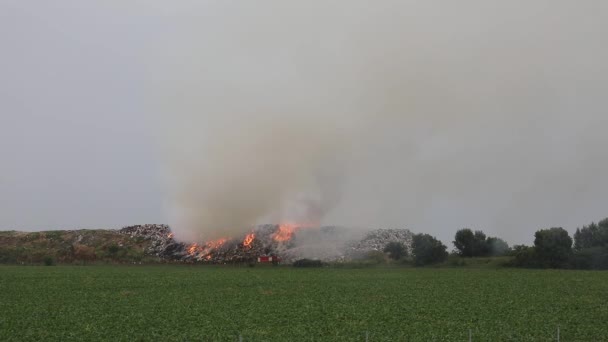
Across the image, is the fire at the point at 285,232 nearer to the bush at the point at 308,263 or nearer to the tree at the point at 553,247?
the bush at the point at 308,263

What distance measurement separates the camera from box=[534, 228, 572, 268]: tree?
93000 mm

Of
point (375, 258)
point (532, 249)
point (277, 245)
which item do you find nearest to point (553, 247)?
point (532, 249)

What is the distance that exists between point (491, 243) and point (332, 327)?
98128mm

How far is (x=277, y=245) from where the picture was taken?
12738cm

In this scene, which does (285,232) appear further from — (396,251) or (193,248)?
(396,251)

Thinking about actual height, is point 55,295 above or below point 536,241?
below

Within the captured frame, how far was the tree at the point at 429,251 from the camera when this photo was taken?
104562 mm

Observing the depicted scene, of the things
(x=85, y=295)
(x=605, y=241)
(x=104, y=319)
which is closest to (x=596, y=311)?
(x=104, y=319)

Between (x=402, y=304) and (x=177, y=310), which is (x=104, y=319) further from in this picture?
(x=402, y=304)

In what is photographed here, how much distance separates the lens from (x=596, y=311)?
126 feet

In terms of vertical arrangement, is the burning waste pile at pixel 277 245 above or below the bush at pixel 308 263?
above

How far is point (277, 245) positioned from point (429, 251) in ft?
128

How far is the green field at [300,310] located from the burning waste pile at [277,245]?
58.6 meters

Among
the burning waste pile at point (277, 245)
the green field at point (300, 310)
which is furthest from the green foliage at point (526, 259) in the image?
the burning waste pile at point (277, 245)
